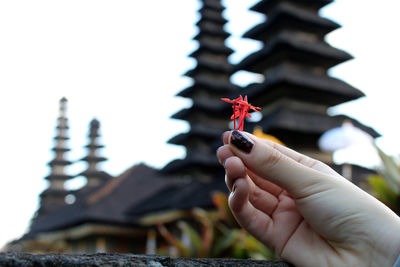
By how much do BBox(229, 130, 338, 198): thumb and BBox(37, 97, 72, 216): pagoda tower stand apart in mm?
45503

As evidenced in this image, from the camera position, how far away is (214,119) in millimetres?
25406

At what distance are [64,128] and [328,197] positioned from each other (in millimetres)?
48901

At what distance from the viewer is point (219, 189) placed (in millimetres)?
15875

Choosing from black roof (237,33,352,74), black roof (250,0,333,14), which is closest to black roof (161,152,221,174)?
black roof (237,33,352,74)

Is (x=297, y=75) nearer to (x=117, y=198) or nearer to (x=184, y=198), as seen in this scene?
(x=184, y=198)

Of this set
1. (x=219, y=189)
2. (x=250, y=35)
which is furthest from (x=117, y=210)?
(x=250, y=35)

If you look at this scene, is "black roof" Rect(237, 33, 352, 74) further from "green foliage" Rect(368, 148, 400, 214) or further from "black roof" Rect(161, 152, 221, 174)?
"green foliage" Rect(368, 148, 400, 214)

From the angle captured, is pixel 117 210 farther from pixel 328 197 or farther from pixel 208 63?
pixel 328 197

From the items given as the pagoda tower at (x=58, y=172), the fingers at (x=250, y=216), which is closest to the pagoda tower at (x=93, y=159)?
the pagoda tower at (x=58, y=172)

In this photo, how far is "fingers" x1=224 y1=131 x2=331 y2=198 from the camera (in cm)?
123

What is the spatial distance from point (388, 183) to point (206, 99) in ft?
67.6

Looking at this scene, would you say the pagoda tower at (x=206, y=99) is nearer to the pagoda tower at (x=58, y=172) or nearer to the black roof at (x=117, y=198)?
the black roof at (x=117, y=198)

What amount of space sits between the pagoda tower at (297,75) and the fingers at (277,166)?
15236 millimetres

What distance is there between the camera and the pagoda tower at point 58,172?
45156mm
